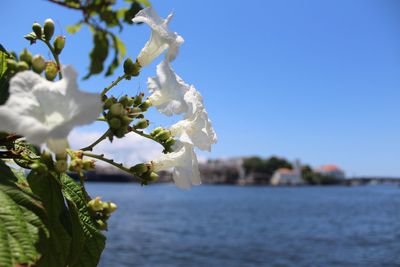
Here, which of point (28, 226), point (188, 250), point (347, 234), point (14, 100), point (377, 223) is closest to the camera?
point (14, 100)

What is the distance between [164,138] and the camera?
5.15 feet

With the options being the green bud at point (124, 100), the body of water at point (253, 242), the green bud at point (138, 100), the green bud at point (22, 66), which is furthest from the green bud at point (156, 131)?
the body of water at point (253, 242)

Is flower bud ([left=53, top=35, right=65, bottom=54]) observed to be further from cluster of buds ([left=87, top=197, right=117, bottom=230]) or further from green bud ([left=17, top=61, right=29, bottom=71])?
cluster of buds ([left=87, top=197, right=117, bottom=230])

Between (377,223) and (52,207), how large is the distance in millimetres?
63385

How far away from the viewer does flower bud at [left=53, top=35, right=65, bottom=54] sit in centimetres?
147

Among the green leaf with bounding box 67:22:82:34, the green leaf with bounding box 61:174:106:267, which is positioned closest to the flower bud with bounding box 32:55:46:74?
the green leaf with bounding box 67:22:82:34

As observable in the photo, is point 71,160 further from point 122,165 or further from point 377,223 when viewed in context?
point 377,223

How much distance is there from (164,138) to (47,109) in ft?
2.07

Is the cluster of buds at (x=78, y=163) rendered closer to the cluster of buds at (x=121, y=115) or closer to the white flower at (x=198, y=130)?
the cluster of buds at (x=121, y=115)

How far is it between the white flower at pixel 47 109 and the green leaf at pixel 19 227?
34cm

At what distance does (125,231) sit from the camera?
5003 cm

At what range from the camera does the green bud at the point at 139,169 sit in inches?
61.6

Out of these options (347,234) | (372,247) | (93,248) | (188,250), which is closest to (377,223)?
(347,234)

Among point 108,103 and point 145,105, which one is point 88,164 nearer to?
point 108,103
